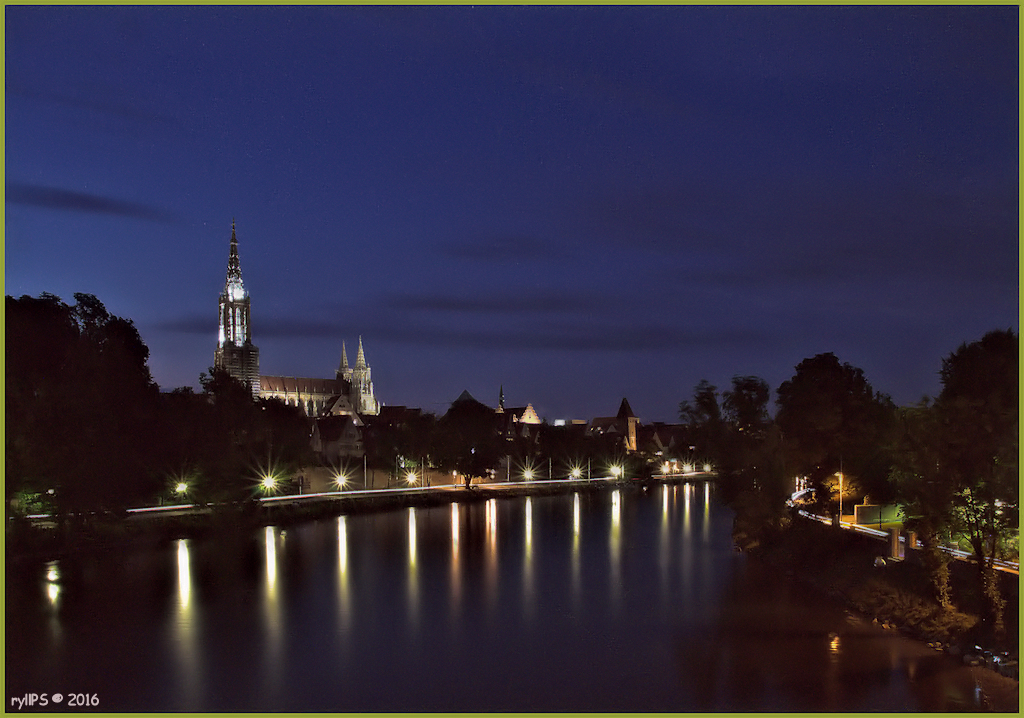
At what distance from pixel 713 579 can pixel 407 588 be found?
482 inches

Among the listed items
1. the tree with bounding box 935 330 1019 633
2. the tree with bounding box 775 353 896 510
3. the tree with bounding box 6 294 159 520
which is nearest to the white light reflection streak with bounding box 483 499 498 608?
the tree with bounding box 775 353 896 510

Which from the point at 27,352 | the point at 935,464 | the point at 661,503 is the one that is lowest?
the point at 661,503

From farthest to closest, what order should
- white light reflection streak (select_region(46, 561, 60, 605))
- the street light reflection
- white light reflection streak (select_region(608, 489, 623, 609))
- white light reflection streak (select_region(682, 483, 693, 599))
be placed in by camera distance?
1. white light reflection streak (select_region(682, 483, 693, 599))
2. white light reflection streak (select_region(608, 489, 623, 609))
3. the street light reflection
4. white light reflection streak (select_region(46, 561, 60, 605))

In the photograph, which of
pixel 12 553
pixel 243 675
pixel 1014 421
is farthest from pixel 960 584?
pixel 12 553

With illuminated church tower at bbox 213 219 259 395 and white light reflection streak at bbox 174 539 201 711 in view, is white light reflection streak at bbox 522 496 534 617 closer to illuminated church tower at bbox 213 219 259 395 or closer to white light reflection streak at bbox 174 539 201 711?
white light reflection streak at bbox 174 539 201 711

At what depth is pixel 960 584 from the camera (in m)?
24.1

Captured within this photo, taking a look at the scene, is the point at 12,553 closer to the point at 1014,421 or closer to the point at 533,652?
the point at 533,652

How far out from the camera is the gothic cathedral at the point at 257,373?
165m

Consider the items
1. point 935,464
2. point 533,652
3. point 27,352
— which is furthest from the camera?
point 27,352

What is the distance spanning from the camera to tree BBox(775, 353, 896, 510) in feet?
134

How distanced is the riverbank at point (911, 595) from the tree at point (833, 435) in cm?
536

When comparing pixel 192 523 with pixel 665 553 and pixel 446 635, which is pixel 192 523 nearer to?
pixel 446 635

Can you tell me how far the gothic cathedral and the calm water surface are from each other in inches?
4572

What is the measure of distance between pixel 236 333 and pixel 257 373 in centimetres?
866
